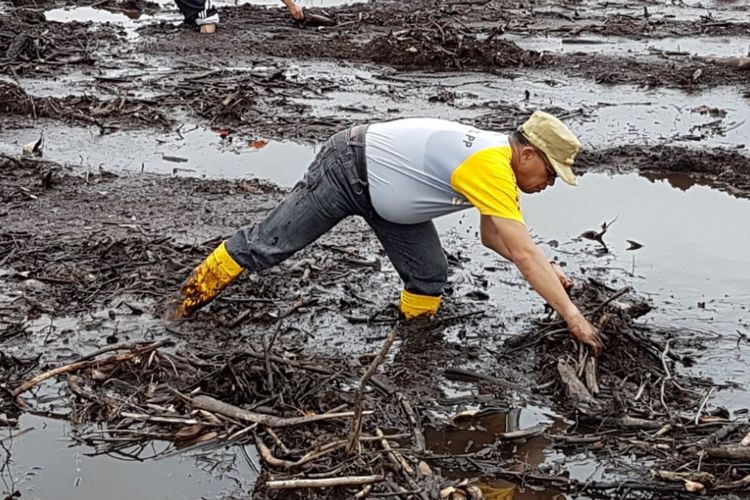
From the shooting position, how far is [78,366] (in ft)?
18.5

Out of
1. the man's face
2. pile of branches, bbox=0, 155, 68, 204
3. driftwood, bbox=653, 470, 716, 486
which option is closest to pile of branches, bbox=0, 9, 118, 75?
pile of branches, bbox=0, 155, 68, 204

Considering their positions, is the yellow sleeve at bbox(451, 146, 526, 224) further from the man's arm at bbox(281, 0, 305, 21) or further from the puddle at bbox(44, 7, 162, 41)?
the puddle at bbox(44, 7, 162, 41)

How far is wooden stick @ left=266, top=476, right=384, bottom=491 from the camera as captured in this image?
4.63m

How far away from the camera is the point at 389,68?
41.6 feet

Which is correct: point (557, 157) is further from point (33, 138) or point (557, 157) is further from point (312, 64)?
point (312, 64)

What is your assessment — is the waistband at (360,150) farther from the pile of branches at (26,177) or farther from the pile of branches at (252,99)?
the pile of branches at (252,99)

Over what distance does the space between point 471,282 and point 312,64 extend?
646cm

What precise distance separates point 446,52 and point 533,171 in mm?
7447

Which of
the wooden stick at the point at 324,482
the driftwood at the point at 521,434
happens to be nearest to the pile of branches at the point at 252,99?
the driftwood at the point at 521,434

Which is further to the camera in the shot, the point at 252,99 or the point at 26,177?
the point at 252,99

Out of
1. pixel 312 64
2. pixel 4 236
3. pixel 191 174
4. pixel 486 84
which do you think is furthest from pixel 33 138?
pixel 486 84

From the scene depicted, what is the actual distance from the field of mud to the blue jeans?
42 centimetres

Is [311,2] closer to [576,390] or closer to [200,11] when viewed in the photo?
[200,11]

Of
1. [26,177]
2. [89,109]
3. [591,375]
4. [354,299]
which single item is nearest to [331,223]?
[354,299]
